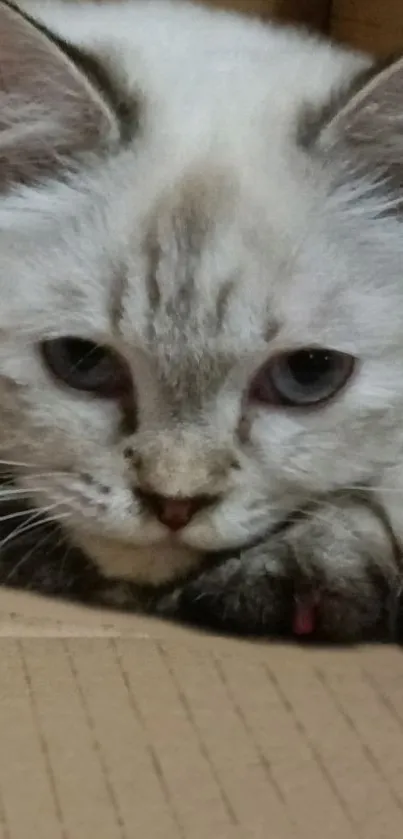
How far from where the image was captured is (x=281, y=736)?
0.73 m

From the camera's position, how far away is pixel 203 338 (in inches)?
35.2

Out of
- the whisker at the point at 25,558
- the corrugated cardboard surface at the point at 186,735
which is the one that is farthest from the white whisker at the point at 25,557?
the corrugated cardboard surface at the point at 186,735

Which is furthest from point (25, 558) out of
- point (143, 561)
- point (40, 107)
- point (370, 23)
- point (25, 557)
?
point (370, 23)

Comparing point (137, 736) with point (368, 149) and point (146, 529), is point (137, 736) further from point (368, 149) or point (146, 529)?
point (368, 149)

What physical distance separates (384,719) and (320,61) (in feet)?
2.18

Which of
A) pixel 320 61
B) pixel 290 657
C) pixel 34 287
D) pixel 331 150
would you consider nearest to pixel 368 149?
pixel 331 150

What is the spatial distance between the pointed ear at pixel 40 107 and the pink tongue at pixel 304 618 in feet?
1.44

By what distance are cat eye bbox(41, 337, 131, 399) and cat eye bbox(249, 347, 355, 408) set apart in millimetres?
117

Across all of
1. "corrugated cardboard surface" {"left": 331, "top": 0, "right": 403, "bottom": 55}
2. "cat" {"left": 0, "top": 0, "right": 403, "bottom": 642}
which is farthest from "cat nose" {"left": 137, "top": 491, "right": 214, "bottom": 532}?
"corrugated cardboard surface" {"left": 331, "top": 0, "right": 403, "bottom": 55}

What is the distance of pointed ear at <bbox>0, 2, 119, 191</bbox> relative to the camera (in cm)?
85

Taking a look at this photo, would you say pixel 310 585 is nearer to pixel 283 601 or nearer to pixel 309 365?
pixel 283 601

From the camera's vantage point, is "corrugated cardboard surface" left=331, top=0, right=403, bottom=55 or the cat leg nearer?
the cat leg

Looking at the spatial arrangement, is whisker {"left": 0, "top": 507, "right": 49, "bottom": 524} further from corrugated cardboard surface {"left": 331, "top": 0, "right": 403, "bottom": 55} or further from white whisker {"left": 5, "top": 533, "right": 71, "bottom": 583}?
corrugated cardboard surface {"left": 331, "top": 0, "right": 403, "bottom": 55}

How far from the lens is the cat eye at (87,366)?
948mm
